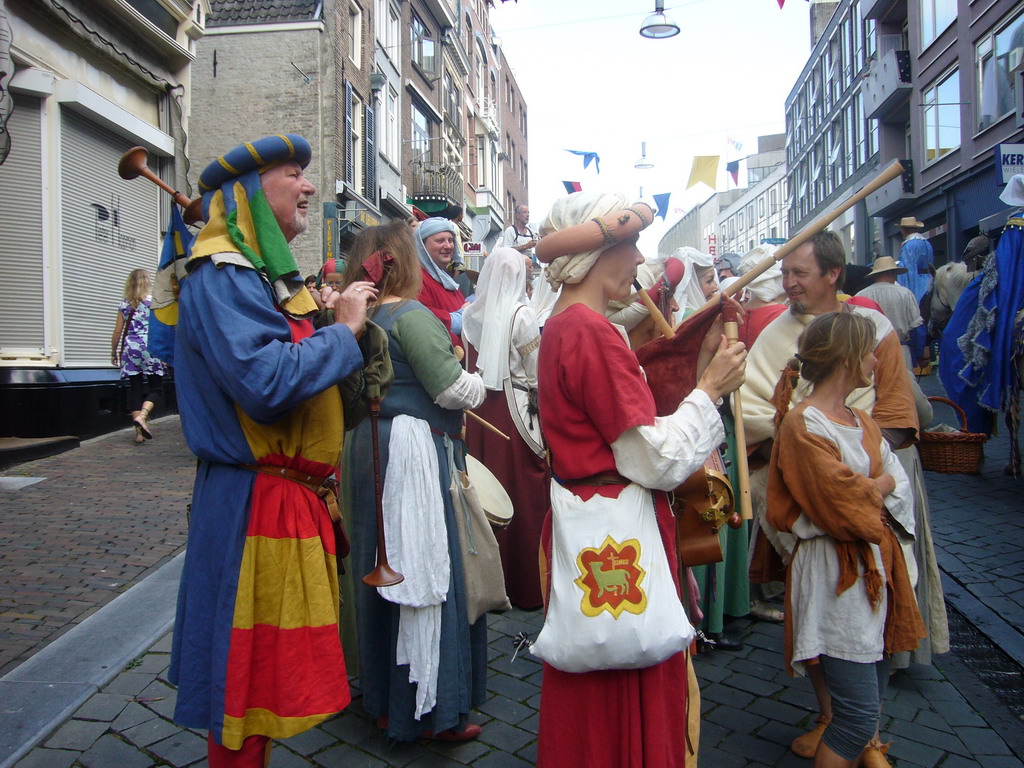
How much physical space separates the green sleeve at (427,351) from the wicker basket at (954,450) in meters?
Answer: 5.82

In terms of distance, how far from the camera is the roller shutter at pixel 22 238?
8961 millimetres

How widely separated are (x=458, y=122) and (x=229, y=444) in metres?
33.4

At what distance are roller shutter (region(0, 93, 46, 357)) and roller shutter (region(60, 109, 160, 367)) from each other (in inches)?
14.7

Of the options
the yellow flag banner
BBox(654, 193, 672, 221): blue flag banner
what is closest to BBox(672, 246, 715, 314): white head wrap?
the yellow flag banner

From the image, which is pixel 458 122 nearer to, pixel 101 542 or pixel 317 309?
pixel 101 542

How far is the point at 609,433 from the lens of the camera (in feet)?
7.13

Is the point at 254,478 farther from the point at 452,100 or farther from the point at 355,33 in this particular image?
the point at 452,100

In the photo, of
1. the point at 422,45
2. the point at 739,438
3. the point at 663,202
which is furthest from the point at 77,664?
the point at 422,45

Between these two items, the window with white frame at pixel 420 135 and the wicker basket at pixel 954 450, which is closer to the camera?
the wicker basket at pixel 954 450

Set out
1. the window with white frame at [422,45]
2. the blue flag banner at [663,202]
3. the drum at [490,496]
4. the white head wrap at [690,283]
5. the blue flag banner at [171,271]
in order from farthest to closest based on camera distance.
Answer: the window with white frame at [422,45] < the blue flag banner at [663,202] < the white head wrap at [690,283] < the drum at [490,496] < the blue flag banner at [171,271]

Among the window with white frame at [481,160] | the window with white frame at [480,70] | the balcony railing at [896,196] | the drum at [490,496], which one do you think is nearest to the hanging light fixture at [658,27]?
the balcony railing at [896,196]

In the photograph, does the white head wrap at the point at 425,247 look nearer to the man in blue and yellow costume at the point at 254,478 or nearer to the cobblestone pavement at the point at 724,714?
the cobblestone pavement at the point at 724,714

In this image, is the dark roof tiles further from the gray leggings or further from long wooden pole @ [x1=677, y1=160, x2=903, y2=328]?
the gray leggings

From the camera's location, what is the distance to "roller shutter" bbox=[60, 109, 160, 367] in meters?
9.70
